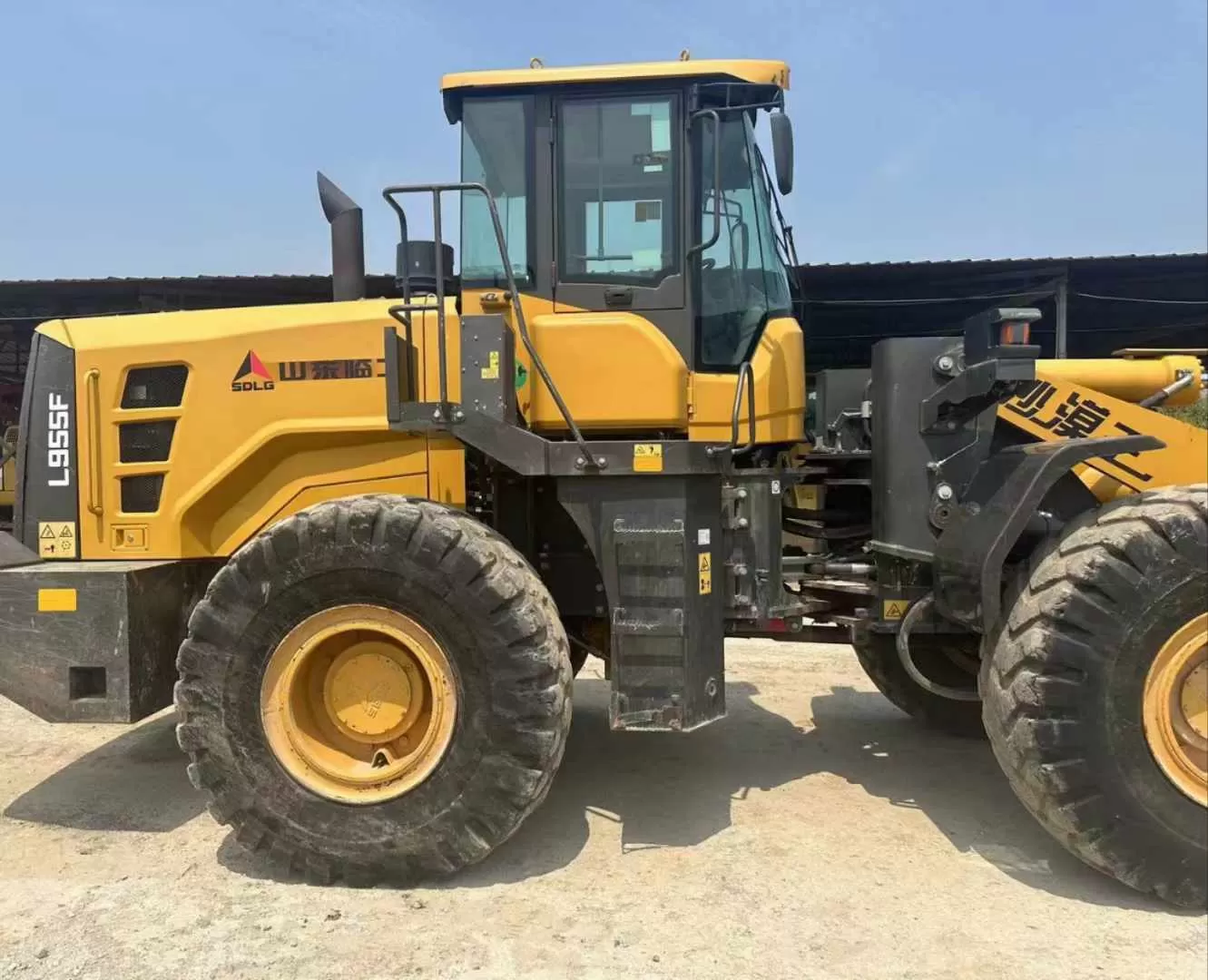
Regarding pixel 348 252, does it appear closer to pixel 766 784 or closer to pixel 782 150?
pixel 782 150

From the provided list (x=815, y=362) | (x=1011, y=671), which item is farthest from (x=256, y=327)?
(x=815, y=362)

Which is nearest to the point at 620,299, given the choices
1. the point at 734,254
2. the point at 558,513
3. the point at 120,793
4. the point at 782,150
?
the point at 734,254

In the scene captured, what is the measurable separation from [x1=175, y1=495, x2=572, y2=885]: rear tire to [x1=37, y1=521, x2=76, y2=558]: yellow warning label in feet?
3.61

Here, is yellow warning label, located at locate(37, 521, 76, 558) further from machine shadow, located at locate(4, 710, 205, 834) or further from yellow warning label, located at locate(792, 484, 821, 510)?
yellow warning label, located at locate(792, 484, 821, 510)

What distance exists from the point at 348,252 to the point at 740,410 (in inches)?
89.4

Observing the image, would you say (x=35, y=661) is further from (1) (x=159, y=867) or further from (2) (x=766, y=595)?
(2) (x=766, y=595)

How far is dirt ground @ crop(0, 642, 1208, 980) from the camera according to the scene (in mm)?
2846

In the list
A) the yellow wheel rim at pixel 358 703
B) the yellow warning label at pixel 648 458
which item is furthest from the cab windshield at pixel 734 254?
the yellow wheel rim at pixel 358 703

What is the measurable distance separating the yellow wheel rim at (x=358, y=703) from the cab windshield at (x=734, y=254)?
1.77 meters

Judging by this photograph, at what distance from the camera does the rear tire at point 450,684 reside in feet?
10.8

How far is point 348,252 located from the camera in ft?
15.1

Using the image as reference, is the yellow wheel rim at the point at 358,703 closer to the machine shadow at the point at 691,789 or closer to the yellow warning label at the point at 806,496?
the machine shadow at the point at 691,789

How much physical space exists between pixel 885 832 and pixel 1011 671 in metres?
0.97

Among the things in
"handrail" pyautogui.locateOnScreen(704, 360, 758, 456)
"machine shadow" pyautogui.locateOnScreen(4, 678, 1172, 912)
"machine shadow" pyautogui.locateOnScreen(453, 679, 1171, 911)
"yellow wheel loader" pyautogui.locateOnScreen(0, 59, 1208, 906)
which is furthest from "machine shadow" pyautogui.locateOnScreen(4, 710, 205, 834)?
"handrail" pyautogui.locateOnScreen(704, 360, 758, 456)
